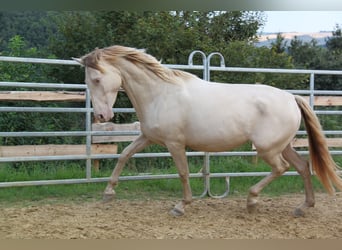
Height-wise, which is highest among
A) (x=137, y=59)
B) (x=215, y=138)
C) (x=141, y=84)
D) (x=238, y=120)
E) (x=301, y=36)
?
(x=301, y=36)

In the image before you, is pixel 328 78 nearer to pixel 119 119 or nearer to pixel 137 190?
pixel 119 119

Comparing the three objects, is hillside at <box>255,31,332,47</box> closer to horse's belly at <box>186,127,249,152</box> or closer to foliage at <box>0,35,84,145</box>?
foliage at <box>0,35,84,145</box>

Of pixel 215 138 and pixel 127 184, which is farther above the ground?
pixel 215 138

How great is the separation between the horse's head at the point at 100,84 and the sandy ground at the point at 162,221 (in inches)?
34.4

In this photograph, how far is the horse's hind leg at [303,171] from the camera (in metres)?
3.88

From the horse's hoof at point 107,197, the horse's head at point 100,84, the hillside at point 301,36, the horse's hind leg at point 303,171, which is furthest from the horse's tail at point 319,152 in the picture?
the hillside at point 301,36

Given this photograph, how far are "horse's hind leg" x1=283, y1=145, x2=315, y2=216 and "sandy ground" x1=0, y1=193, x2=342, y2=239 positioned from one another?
10 centimetres

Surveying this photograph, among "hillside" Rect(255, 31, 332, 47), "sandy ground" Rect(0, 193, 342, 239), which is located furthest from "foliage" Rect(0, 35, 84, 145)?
"hillside" Rect(255, 31, 332, 47)

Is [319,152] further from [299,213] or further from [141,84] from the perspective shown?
[141,84]

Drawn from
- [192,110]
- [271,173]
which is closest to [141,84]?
[192,110]

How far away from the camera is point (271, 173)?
374cm

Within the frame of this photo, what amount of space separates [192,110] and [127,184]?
164 centimetres

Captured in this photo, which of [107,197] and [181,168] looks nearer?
[181,168]

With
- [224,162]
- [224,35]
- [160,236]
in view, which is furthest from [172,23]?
[160,236]
